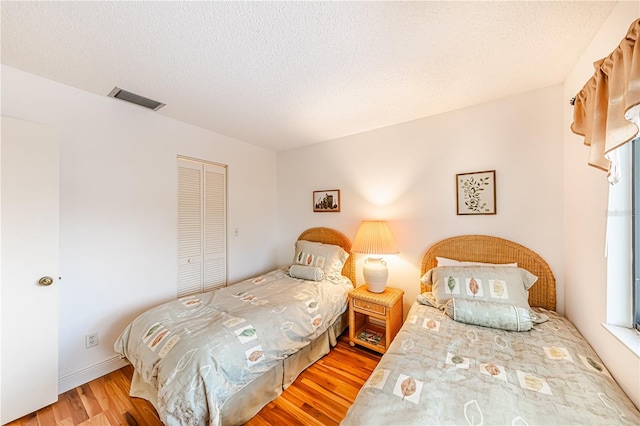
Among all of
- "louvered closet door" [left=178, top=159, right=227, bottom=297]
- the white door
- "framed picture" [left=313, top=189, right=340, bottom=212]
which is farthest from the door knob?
"framed picture" [left=313, top=189, right=340, bottom=212]

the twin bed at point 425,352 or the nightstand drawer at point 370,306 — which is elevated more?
the twin bed at point 425,352

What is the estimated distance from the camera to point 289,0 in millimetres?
1103

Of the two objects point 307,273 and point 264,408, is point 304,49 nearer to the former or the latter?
point 307,273

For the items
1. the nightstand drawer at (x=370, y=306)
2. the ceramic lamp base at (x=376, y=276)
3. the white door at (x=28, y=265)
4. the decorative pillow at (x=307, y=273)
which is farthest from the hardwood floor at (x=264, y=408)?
the decorative pillow at (x=307, y=273)

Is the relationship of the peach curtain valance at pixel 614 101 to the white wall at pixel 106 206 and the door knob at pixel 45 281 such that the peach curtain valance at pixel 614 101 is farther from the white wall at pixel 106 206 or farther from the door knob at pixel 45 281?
the door knob at pixel 45 281

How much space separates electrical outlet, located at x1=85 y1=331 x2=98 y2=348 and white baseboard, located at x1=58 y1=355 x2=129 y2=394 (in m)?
0.17

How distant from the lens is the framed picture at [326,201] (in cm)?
301

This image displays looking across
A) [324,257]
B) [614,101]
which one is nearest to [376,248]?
[324,257]

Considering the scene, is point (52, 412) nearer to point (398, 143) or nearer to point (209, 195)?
point (209, 195)

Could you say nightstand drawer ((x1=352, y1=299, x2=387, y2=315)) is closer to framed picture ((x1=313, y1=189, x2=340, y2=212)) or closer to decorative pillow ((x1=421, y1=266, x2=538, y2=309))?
decorative pillow ((x1=421, y1=266, x2=538, y2=309))

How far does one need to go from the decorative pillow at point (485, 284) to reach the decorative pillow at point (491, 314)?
0.07 meters

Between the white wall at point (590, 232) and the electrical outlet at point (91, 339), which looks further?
the electrical outlet at point (91, 339)

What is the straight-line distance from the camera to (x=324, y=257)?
2766 millimetres

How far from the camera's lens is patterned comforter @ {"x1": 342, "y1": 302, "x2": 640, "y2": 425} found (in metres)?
0.91
